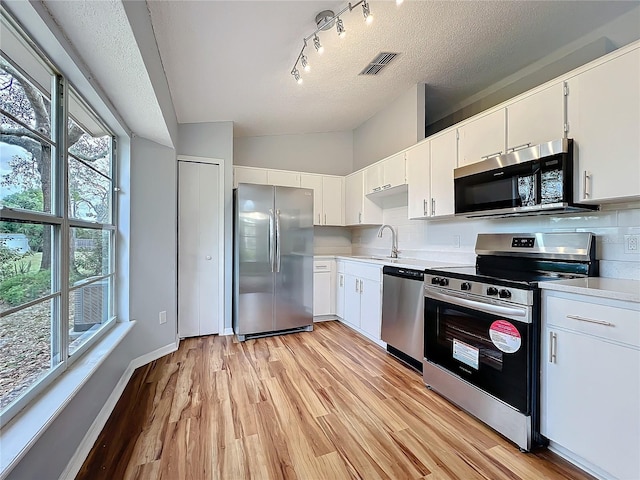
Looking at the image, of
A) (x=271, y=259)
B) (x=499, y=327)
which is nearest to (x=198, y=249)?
(x=271, y=259)

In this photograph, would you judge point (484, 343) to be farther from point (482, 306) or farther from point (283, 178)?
point (283, 178)

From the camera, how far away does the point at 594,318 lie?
141cm

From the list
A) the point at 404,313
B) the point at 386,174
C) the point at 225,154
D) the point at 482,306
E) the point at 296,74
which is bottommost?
the point at 404,313

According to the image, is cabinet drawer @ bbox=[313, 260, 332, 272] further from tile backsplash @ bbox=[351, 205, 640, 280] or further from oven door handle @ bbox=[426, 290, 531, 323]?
oven door handle @ bbox=[426, 290, 531, 323]

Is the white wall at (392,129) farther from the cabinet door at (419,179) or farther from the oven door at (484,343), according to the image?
the oven door at (484,343)

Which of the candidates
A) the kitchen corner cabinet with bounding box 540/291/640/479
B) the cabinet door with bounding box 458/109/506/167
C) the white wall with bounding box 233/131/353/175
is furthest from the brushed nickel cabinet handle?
the white wall with bounding box 233/131/353/175

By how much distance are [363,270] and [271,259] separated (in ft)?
3.64

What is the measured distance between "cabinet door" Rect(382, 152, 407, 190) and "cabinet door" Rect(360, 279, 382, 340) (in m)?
1.16

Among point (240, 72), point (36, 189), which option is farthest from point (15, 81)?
point (240, 72)

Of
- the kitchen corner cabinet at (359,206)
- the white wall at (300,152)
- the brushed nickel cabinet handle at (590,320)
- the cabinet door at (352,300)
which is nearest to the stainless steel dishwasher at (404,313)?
the cabinet door at (352,300)

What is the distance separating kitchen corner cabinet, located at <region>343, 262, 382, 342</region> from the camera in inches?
126

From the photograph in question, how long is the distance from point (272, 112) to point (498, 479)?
3793 millimetres

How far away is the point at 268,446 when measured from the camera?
65.5 inches

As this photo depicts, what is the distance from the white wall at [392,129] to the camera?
3.27m
